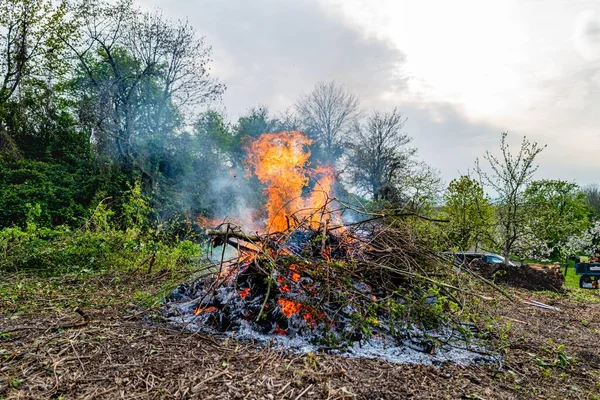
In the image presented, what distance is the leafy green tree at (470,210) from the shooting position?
10.5 m

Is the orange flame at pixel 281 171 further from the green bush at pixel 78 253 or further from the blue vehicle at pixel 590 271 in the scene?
the blue vehicle at pixel 590 271

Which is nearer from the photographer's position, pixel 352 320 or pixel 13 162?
pixel 352 320

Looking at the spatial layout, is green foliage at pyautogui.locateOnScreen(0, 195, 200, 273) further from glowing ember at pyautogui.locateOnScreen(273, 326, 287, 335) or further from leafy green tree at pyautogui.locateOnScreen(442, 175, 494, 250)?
leafy green tree at pyautogui.locateOnScreen(442, 175, 494, 250)

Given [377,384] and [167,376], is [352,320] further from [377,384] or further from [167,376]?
[167,376]

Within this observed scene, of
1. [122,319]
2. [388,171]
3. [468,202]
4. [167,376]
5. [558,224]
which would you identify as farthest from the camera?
[388,171]

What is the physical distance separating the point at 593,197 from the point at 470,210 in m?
31.3

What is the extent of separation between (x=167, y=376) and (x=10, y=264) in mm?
6117

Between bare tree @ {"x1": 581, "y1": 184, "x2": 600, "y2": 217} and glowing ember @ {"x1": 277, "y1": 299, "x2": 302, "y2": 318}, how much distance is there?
36.4m

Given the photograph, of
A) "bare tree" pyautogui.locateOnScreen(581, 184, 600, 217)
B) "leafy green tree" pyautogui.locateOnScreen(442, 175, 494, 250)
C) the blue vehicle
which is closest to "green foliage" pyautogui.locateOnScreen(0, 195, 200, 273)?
"leafy green tree" pyautogui.locateOnScreen(442, 175, 494, 250)

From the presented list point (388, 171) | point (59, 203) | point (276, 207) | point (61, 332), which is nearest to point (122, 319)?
point (61, 332)

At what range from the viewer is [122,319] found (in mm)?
3957

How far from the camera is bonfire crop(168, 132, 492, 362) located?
369cm

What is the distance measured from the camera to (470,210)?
11.4 m

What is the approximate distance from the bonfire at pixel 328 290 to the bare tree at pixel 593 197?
1378 inches
